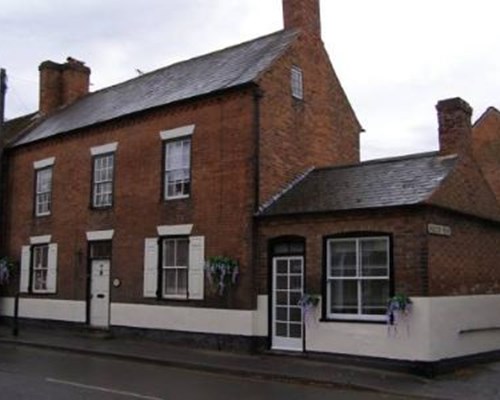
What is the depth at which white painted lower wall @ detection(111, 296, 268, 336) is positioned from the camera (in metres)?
16.7

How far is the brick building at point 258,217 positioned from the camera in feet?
48.6

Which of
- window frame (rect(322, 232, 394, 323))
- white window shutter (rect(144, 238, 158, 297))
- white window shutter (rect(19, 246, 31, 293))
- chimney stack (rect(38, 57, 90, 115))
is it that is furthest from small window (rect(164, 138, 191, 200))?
chimney stack (rect(38, 57, 90, 115))

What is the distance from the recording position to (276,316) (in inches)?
656

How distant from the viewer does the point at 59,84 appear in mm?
27969

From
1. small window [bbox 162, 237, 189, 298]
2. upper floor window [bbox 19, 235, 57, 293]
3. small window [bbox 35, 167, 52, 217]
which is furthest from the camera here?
small window [bbox 35, 167, 52, 217]

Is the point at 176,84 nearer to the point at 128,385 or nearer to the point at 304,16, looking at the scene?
the point at 304,16

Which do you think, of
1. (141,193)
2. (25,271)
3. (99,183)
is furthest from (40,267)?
(141,193)

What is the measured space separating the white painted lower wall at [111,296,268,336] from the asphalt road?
98.0 inches

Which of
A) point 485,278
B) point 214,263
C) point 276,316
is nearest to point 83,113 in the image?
point 214,263

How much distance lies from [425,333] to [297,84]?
27.7ft

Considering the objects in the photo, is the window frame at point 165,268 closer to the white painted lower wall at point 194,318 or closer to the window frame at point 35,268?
the white painted lower wall at point 194,318

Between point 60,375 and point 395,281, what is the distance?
6791 millimetres

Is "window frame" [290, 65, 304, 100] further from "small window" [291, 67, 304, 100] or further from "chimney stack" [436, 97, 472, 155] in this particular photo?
"chimney stack" [436, 97, 472, 155]

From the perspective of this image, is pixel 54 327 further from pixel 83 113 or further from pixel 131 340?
pixel 83 113
